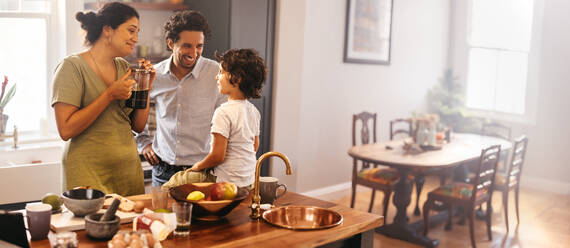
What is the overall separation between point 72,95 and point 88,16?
1.13 ft

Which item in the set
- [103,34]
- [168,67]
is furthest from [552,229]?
[103,34]

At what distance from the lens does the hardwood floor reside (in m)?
4.71

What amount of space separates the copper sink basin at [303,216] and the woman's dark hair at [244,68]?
20.9 inches

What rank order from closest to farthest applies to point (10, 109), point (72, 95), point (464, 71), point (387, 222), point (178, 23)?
point (72, 95) → point (178, 23) → point (10, 109) → point (387, 222) → point (464, 71)

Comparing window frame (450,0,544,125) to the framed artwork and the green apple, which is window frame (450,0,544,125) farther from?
the green apple

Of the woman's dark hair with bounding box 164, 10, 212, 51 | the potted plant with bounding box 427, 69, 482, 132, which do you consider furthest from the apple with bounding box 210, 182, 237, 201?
the potted plant with bounding box 427, 69, 482, 132

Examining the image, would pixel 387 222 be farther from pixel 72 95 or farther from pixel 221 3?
pixel 72 95

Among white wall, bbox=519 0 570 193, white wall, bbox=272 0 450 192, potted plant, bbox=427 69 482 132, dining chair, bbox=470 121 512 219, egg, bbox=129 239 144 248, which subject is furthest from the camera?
potted plant, bbox=427 69 482 132

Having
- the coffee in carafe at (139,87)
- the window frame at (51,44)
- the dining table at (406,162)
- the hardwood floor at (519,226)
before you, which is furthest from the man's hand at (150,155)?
the hardwood floor at (519,226)

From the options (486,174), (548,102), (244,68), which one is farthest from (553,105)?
(244,68)

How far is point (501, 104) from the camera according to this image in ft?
23.4

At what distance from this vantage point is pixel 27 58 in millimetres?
4121

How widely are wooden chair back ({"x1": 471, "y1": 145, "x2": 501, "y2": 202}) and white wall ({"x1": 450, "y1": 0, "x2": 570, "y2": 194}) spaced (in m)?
2.29

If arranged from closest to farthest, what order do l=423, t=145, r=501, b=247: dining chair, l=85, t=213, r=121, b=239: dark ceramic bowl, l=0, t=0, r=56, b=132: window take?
l=85, t=213, r=121, b=239: dark ceramic bowl < l=0, t=0, r=56, b=132: window < l=423, t=145, r=501, b=247: dining chair
